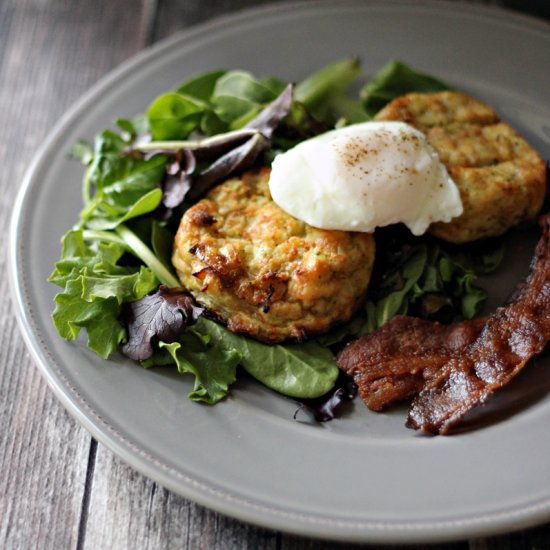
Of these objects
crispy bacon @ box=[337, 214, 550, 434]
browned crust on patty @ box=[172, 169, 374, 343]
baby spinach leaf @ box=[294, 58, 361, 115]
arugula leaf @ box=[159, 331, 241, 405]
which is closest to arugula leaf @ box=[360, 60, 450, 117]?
baby spinach leaf @ box=[294, 58, 361, 115]

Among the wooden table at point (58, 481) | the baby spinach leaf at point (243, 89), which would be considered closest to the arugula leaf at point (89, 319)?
the wooden table at point (58, 481)

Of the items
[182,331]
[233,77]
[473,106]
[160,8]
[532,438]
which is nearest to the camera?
[532,438]

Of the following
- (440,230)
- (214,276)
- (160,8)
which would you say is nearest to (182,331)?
(214,276)

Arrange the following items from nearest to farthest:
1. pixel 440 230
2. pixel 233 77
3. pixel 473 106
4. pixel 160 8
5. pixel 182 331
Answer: pixel 182 331, pixel 440 230, pixel 473 106, pixel 233 77, pixel 160 8

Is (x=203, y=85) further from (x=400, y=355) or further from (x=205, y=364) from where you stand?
(x=400, y=355)

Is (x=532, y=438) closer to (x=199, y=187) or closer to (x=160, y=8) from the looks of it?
(x=199, y=187)

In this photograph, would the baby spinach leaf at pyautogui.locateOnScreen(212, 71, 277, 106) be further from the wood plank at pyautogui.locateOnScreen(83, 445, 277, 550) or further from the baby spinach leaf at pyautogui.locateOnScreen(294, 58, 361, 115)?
the wood plank at pyautogui.locateOnScreen(83, 445, 277, 550)

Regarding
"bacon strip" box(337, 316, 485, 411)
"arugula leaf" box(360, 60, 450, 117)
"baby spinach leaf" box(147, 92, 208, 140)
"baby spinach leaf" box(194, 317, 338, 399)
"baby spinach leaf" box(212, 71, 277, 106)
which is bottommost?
"baby spinach leaf" box(194, 317, 338, 399)
